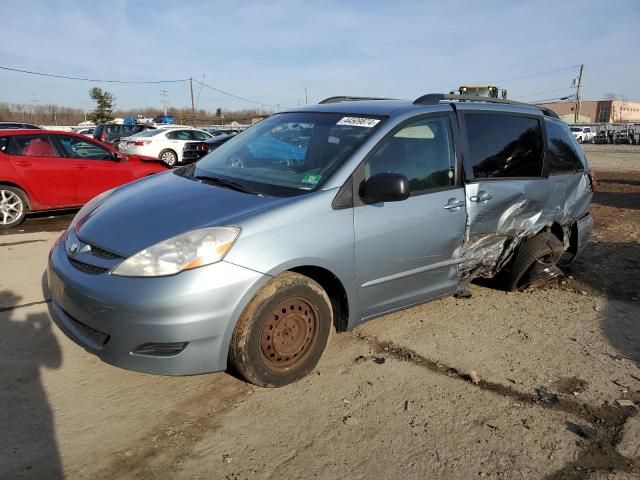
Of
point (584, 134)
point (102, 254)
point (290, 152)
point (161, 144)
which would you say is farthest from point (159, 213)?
point (584, 134)

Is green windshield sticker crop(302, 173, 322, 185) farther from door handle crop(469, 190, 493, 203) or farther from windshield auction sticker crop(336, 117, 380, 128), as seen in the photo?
door handle crop(469, 190, 493, 203)

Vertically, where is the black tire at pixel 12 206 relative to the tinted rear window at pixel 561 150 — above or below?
below

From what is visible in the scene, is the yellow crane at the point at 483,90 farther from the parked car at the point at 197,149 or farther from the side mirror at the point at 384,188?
the side mirror at the point at 384,188

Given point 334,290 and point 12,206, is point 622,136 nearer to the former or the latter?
point 12,206

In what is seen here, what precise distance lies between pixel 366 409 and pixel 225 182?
178 cm

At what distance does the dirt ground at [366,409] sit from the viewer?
8.16 feet

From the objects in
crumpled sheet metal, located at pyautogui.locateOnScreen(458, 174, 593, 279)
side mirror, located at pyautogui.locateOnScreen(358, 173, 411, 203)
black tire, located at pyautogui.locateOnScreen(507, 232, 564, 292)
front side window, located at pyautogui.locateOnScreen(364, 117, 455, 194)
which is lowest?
black tire, located at pyautogui.locateOnScreen(507, 232, 564, 292)

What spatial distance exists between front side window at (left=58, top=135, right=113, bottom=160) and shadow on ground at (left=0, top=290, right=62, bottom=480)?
4.73 m

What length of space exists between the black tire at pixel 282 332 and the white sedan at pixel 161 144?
15.7 meters

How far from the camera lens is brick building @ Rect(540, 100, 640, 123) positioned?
93.9 metres

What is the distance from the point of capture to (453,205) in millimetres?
3836

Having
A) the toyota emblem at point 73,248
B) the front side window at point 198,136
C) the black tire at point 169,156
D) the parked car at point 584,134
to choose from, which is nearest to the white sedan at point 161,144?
the black tire at point 169,156

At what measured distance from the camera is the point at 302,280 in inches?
120

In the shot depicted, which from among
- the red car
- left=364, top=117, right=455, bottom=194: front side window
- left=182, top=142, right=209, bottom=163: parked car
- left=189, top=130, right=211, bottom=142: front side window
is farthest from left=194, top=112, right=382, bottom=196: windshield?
left=189, top=130, right=211, bottom=142: front side window
